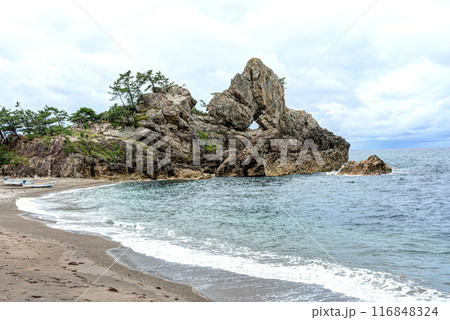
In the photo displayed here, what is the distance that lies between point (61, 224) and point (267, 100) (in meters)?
67.0

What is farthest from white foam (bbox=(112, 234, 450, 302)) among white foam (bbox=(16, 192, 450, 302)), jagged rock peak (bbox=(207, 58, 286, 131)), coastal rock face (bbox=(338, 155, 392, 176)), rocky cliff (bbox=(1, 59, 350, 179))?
jagged rock peak (bbox=(207, 58, 286, 131))

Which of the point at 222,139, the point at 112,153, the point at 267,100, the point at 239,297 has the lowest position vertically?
the point at 239,297

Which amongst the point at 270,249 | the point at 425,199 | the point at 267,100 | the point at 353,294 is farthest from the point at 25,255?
the point at 267,100

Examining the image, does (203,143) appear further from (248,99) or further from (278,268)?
(278,268)

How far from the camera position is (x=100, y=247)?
12.8 metres

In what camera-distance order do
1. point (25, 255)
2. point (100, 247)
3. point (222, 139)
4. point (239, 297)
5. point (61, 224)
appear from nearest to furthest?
point (239, 297) → point (25, 255) → point (100, 247) → point (61, 224) → point (222, 139)

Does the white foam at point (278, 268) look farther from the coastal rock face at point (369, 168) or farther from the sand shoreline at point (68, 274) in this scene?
the coastal rock face at point (369, 168)

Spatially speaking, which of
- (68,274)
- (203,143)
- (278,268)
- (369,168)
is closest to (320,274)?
(278,268)

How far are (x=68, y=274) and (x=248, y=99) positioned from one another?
72690 millimetres

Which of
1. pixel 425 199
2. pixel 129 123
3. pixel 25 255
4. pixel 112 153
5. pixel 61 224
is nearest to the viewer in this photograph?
pixel 25 255

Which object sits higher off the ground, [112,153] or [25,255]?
[112,153]

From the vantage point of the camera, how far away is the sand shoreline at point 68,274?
22.3 feet

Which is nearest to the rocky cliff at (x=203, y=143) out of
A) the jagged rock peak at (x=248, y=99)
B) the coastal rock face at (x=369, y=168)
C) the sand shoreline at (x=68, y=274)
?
the jagged rock peak at (x=248, y=99)
